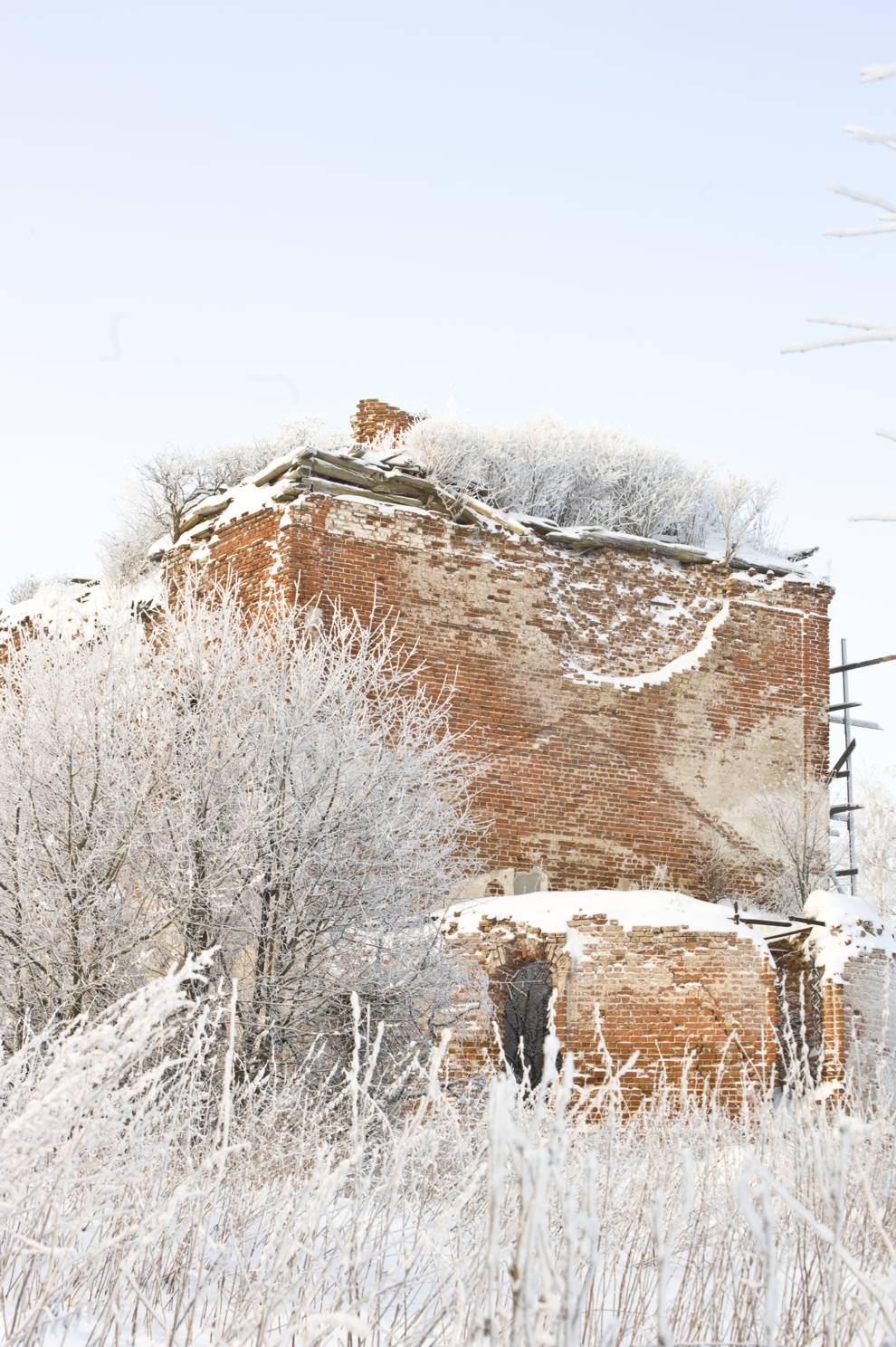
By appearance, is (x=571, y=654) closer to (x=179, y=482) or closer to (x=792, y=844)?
(x=792, y=844)

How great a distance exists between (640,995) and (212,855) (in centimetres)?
386

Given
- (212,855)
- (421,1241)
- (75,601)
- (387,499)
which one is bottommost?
(421,1241)

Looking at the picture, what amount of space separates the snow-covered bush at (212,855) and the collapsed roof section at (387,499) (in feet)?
12.6

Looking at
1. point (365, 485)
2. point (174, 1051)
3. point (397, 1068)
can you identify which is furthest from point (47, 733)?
point (365, 485)

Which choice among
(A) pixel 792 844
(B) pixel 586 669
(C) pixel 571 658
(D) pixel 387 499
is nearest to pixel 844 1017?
(A) pixel 792 844

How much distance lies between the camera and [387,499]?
558 inches

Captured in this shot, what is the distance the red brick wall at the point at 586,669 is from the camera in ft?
45.3

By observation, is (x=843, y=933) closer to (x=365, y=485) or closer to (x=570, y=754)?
(x=570, y=754)

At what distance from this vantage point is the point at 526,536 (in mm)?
14688

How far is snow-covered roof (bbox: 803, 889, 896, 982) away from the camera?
39.9 ft

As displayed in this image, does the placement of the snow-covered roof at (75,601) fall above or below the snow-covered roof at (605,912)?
above

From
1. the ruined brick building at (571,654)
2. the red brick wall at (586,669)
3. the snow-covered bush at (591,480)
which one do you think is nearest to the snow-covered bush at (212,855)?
the ruined brick building at (571,654)

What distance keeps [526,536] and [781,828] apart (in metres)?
4.16

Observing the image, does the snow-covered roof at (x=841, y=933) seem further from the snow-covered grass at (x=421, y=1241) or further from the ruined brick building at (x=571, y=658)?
the snow-covered grass at (x=421, y=1241)
